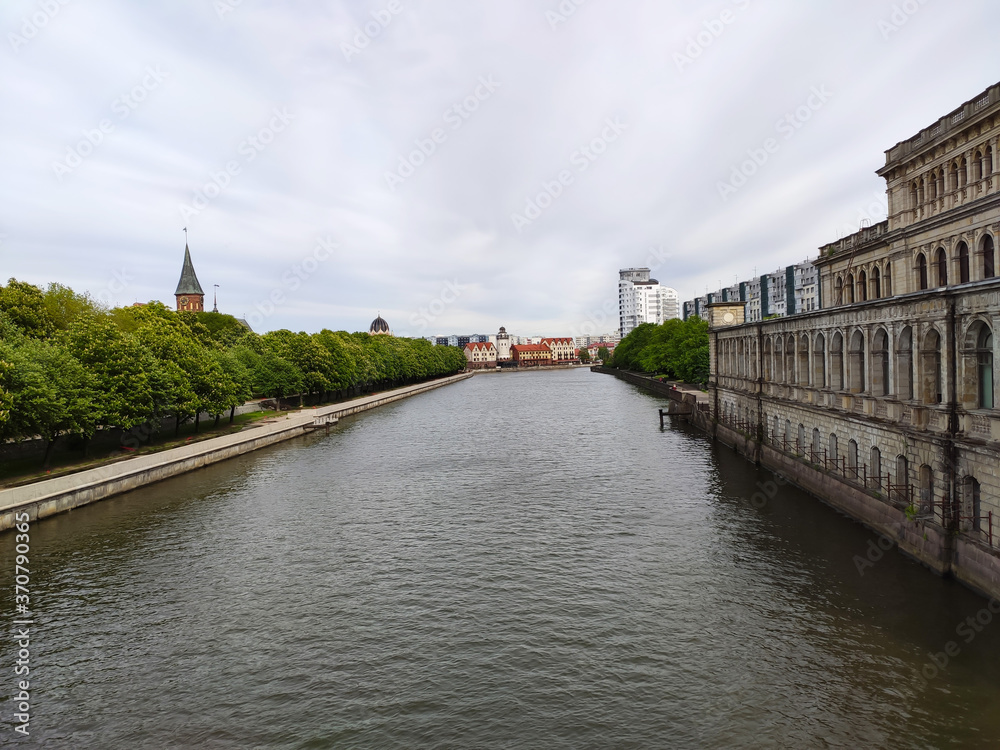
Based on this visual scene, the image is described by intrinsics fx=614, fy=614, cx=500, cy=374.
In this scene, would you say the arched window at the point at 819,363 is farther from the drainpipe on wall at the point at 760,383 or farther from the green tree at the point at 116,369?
the green tree at the point at 116,369

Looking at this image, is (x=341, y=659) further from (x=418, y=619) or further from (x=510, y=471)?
(x=510, y=471)

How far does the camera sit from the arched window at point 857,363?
1021 inches

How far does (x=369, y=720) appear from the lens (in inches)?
505

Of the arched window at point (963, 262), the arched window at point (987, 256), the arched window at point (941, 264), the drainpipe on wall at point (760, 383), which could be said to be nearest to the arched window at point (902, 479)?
the arched window at point (987, 256)

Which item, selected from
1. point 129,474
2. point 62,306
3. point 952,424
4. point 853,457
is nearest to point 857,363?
point 853,457

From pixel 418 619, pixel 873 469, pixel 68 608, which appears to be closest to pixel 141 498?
pixel 68 608

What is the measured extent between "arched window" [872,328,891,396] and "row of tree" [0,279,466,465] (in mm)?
37328

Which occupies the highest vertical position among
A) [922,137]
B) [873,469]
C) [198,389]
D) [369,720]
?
[922,137]

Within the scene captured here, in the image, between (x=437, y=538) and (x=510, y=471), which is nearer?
(x=437, y=538)

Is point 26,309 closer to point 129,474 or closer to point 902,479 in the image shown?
point 129,474

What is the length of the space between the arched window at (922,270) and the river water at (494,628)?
16370mm

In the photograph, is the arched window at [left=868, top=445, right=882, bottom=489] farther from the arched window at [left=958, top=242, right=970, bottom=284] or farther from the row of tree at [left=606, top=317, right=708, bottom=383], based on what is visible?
the row of tree at [left=606, top=317, right=708, bottom=383]

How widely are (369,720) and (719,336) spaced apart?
4529 centimetres

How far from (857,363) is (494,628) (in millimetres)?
19607
